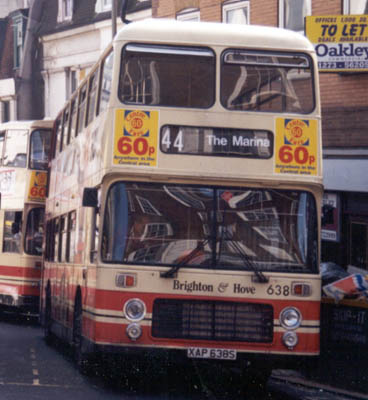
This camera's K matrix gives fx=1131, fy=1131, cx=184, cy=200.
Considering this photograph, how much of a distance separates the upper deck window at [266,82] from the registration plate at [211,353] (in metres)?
2.81

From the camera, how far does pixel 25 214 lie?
2653 cm

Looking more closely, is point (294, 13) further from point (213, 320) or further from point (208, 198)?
point (213, 320)

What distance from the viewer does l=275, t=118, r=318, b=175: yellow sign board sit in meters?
13.2

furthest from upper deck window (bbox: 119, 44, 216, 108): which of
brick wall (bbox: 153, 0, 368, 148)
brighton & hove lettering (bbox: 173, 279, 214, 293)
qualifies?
brick wall (bbox: 153, 0, 368, 148)

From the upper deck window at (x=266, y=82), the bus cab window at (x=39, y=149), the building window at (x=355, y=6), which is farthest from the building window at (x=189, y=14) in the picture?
the upper deck window at (x=266, y=82)

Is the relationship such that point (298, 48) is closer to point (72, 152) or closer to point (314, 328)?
point (314, 328)

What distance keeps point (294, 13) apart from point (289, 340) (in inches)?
453

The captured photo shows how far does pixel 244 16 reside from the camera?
82.6 ft

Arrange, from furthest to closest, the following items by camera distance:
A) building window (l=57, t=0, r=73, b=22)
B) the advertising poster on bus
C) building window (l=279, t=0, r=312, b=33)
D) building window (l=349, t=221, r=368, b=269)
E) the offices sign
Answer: building window (l=57, t=0, r=73, b=22)
the advertising poster on bus
building window (l=279, t=0, r=312, b=33)
building window (l=349, t=221, r=368, b=269)
the offices sign

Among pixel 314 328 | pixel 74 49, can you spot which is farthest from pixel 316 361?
pixel 74 49

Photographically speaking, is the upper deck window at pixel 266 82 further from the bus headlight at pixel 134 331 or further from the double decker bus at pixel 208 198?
the bus headlight at pixel 134 331

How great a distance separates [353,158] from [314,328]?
28.4 ft

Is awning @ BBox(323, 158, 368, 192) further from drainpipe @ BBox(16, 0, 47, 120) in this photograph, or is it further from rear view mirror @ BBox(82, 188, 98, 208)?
drainpipe @ BBox(16, 0, 47, 120)

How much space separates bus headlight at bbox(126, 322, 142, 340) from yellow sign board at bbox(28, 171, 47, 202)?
46.0 feet
